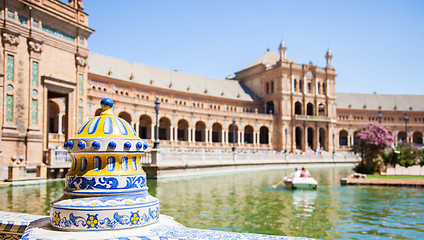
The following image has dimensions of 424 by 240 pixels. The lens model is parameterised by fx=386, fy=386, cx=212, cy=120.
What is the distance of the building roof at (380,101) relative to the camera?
83.3 m

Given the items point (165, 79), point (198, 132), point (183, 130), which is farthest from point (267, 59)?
point (183, 130)

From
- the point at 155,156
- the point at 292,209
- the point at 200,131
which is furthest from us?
the point at 200,131

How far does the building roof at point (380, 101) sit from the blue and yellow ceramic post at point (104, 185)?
82390 millimetres

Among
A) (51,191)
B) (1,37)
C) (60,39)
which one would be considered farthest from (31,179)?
(60,39)

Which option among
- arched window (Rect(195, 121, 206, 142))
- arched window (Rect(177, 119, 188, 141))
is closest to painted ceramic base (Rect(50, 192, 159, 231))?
arched window (Rect(177, 119, 188, 141))

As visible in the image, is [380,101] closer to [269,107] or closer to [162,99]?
[269,107]

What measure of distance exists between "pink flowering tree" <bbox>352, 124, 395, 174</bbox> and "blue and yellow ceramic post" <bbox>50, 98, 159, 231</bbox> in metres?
24.8

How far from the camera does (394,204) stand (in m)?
14.1

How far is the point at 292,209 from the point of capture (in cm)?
1327

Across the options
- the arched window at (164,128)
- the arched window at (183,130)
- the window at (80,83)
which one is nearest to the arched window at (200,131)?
the arched window at (183,130)

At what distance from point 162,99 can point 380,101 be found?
52240 mm

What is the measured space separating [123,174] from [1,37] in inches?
810

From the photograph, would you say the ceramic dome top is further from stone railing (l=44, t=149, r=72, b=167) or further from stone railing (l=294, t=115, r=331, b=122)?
stone railing (l=294, t=115, r=331, b=122)

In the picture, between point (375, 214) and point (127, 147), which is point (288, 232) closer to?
point (375, 214)
